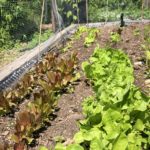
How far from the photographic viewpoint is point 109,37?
7.78 metres

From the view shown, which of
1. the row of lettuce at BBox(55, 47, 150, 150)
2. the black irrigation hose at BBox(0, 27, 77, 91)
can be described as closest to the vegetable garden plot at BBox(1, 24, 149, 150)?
the row of lettuce at BBox(55, 47, 150, 150)

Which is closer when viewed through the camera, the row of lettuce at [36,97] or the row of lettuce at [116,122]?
the row of lettuce at [116,122]

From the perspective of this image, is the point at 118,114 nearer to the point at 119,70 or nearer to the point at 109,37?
the point at 119,70

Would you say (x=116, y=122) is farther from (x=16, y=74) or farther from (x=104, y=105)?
(x=16, y=74)

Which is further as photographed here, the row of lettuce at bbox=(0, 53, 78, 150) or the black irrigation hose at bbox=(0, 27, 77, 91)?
the black irrigation hose at bbox=(0, 27, 77, 91)

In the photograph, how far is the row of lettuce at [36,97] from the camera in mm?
3781

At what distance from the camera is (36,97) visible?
4414 mm

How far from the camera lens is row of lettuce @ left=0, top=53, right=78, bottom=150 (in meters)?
3.78

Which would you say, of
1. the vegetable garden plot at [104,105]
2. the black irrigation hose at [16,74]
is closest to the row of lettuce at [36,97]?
the vegetable garden plot at [104,105]

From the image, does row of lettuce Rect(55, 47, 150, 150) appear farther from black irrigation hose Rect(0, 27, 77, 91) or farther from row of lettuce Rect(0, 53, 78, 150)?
black irrigation hose Rect(0, 27, 77, 91)

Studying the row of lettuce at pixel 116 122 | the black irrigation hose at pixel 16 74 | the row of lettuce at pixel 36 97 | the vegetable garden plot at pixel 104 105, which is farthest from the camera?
the black irrigation hose at pixel 16 74

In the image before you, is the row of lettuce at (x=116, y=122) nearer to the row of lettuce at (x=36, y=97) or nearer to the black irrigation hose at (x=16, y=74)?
the row of lettuce at (x=36, y=97)

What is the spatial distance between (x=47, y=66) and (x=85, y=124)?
3.05 m

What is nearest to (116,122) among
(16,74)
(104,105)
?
(104,105)
